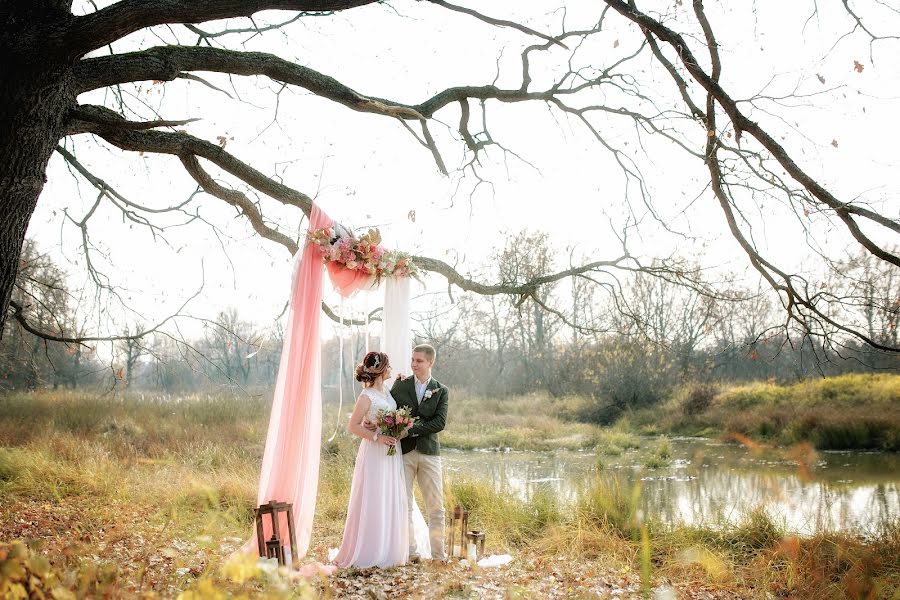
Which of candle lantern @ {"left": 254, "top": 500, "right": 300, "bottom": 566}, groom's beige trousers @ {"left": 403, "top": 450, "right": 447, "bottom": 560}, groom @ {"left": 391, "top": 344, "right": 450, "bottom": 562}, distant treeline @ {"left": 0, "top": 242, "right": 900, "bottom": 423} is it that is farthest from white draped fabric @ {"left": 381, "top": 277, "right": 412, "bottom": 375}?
distant treeline @ {"left": 0, "top": 242, "right": 900, "bottom": 423}

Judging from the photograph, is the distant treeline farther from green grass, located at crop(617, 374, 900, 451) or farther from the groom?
the groom

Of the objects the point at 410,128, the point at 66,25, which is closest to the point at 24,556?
the point at 66,25

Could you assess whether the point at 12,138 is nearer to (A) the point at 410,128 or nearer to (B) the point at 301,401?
(B) the point at 301,401

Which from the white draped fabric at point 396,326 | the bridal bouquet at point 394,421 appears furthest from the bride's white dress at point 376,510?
the white draped fabric at point 396,326

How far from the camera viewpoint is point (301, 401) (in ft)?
19.6

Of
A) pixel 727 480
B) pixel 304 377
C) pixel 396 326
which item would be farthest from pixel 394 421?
pixel 727 480

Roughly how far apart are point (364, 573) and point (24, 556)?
347cm

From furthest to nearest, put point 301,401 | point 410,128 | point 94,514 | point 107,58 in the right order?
point 94,514 → point 410,128 → point 301,401 → point 107,58

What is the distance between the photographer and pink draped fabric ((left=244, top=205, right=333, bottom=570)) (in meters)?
5.82

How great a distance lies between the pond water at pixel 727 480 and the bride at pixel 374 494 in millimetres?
3148

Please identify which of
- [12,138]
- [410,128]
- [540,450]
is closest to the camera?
[12,138]

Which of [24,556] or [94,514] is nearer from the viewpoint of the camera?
[24,556]

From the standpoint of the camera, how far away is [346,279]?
20.8ft

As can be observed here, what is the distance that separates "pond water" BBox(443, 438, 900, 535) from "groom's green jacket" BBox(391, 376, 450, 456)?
2992mm
